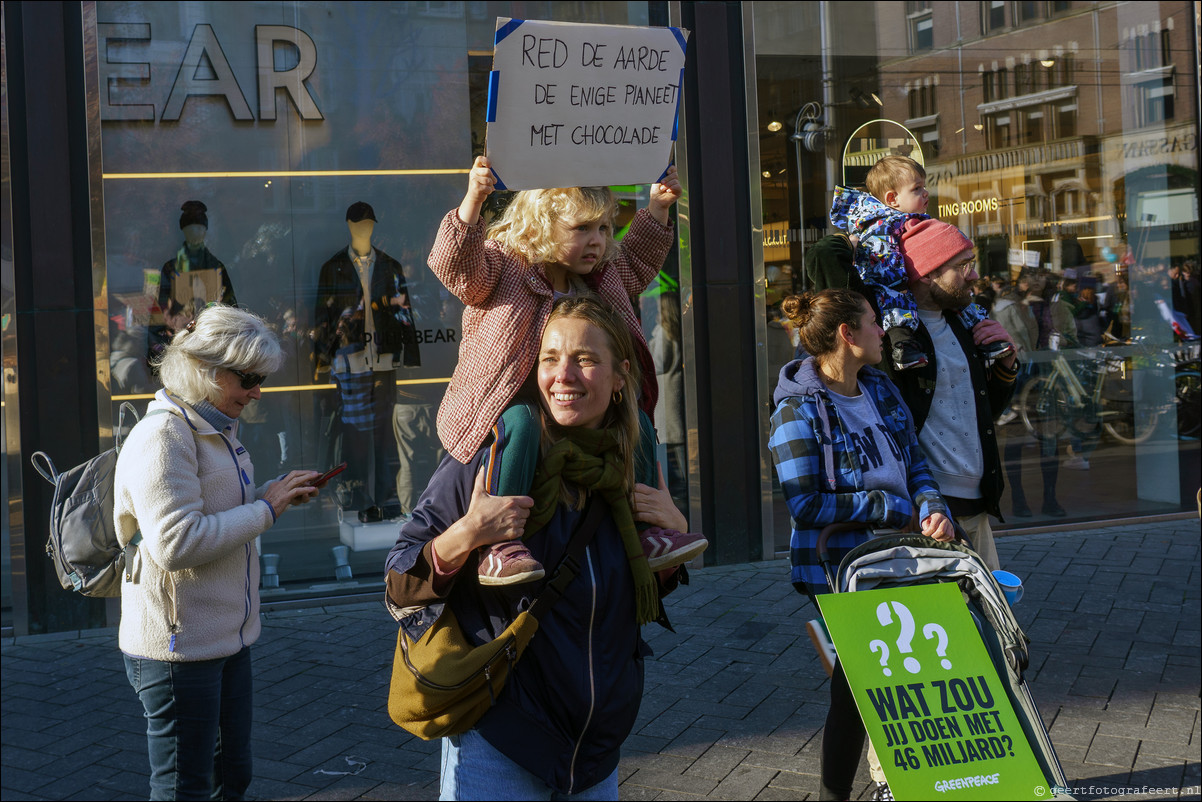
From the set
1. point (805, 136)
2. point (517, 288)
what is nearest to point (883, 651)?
point (517, 288)

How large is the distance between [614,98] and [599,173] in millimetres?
210

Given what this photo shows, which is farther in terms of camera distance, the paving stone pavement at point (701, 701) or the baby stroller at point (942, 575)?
the paving stone pavement at point (701, 701)

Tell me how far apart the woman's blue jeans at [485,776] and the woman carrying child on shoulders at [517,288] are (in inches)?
20.7

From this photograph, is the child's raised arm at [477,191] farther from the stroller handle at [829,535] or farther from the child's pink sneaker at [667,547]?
the stroller handle at [829,535]

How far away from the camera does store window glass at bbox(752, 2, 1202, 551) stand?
895 centimetres

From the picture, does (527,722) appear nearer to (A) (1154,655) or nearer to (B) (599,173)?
(B) (599,173)

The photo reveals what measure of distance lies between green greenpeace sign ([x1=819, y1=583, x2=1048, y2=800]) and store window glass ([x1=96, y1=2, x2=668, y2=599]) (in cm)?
541

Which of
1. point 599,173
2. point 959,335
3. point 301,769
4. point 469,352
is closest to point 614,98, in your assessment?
point 599,173

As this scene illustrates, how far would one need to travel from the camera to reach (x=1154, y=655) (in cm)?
571

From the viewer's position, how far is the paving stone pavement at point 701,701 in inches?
175

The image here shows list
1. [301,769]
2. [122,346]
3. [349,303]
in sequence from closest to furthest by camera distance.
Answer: [301,769] → [122,346] → [349,303]

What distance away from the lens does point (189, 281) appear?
760 centimetres

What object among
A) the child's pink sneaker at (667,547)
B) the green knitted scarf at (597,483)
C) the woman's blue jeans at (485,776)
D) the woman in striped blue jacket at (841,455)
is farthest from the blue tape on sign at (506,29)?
the woman's blue jeans at (485,776)

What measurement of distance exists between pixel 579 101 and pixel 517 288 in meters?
0.50
